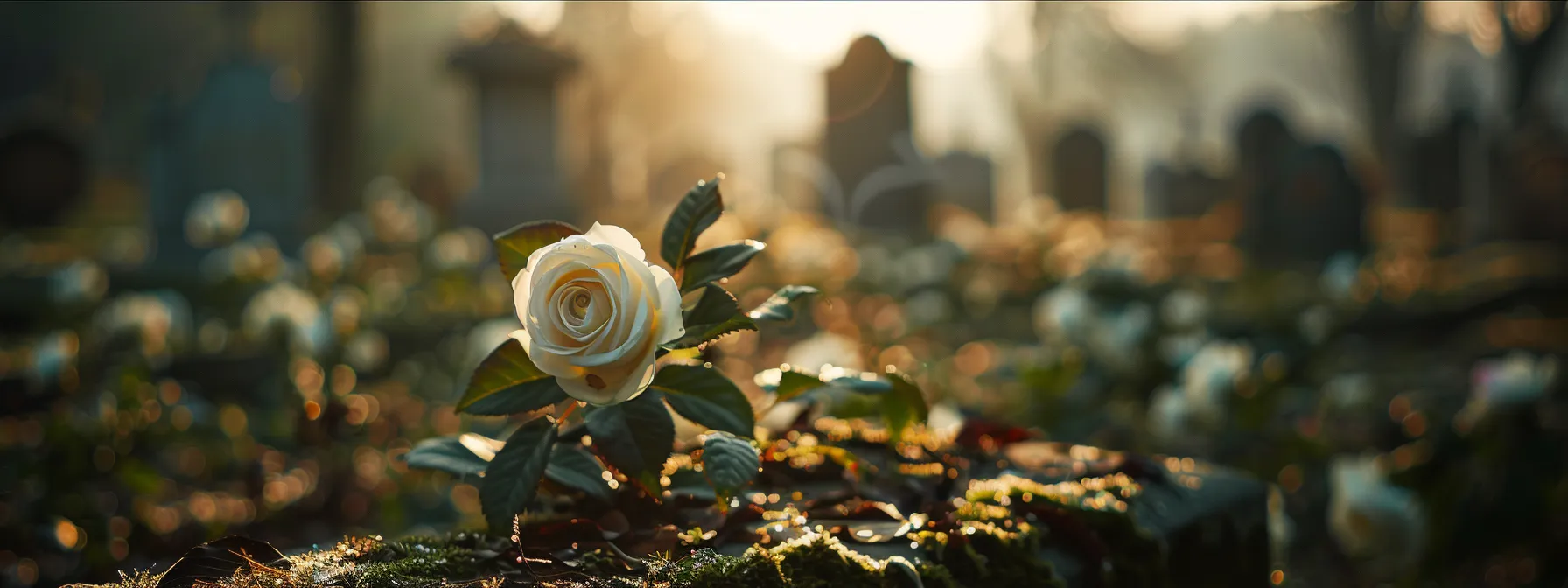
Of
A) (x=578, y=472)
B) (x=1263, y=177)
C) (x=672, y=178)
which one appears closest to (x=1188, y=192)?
(x=1263, y=177)

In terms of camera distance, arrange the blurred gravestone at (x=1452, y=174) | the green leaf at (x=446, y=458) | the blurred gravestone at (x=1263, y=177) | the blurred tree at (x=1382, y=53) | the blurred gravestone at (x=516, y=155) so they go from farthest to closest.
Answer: the blurred tree at (x=1382, y=53), the blurred gravestone at (x=1452, y=174), the blurred gravestone at (x=1263, y=177), the blurred gravestone at (x=516, y=155), the green leaf at (x=446, y=458)

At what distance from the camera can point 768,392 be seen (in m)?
1.47

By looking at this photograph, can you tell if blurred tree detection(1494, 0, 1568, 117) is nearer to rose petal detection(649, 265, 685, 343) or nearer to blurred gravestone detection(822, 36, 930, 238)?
blurred gravestone detection(822, 36, 930, 238)

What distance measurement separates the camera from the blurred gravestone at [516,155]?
1088 centimetres

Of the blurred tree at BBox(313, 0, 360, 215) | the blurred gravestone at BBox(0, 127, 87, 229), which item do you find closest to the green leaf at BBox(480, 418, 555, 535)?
the blurred gravestone at BBox(0, 127, 87, 229)

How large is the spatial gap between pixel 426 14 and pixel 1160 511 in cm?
3875

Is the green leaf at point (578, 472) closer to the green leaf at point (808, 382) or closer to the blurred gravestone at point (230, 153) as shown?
the green leaf at point (808, 382)

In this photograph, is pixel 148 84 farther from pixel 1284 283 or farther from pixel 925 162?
pixel 1284 283

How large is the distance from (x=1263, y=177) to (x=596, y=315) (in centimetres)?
1226

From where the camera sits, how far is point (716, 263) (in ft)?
4.57

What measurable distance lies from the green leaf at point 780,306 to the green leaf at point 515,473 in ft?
0.93

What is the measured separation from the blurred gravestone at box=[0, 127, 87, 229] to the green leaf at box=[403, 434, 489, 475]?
11.3 meters

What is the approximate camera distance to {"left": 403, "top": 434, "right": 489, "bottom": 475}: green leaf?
4.32 feet

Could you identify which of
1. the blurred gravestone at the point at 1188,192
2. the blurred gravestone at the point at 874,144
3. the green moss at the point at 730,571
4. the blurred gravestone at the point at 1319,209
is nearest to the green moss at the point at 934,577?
the green moss at the point at 730,571
